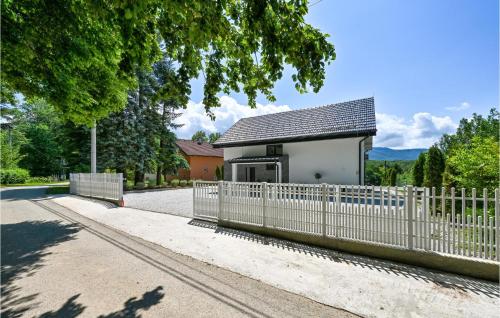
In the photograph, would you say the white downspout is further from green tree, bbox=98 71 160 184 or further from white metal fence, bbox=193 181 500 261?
white metal fence, bbox=193 181 500 261

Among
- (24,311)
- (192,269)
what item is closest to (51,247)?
(24,311)

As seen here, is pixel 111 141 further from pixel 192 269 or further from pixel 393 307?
pixel 393 307

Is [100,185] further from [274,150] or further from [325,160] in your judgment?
[325,160]

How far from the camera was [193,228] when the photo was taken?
6988 millimetres

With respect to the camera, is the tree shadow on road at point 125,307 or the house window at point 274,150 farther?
the house window at point 274,150

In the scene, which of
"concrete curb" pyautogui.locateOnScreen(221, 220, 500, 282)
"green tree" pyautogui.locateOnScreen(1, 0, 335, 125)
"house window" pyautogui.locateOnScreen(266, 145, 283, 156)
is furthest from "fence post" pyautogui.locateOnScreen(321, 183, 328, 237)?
"house window" pyautogui.locateOnScreen(266, 145, 283, 156)

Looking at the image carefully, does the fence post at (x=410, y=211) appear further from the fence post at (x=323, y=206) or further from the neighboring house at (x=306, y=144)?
the neighboring house at (x=306, y=144)

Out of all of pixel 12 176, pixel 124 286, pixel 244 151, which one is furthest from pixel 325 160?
pixel 12 176

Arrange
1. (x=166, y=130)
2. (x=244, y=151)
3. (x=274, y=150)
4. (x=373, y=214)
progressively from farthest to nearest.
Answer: (x=166, y=130) < (x=244, y=151) < (x=274, y=150) < (x=373, y=214)

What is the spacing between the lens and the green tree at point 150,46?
3074 millimetres

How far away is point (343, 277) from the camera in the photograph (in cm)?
392

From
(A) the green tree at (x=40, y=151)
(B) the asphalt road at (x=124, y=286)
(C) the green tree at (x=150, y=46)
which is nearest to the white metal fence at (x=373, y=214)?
(B) the asphalt road at (x=124, y=286)

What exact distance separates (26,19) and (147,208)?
24.6ft

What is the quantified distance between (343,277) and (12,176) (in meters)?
38.1
